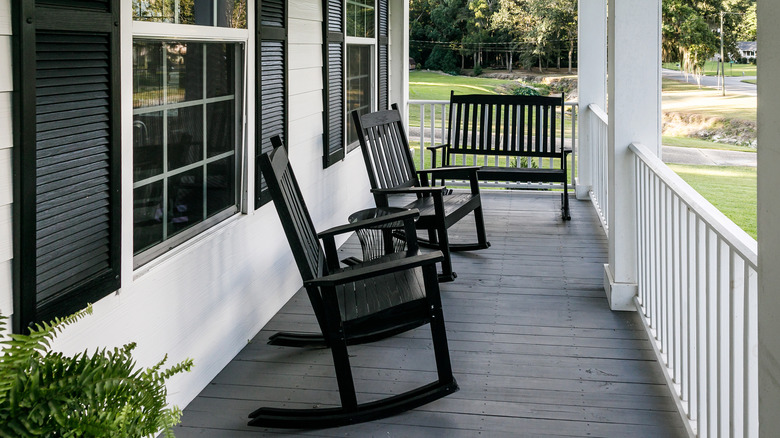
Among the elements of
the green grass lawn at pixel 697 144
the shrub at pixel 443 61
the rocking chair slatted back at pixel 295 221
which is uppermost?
the shrub at pixel 443 61

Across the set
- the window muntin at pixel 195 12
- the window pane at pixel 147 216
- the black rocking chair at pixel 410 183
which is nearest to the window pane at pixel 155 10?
A: the window muntin at pixel 195 12

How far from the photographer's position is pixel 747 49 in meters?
2.24

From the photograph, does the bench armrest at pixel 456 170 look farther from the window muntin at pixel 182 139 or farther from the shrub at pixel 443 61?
the shrub at pixel 443 61

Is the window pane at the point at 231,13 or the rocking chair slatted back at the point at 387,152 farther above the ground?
the window pane at the point at 231,13

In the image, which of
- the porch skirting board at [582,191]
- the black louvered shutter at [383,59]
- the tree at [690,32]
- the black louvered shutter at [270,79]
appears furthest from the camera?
the porch skirting board at [582,191]

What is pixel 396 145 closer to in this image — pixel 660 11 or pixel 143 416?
pixel 660 11

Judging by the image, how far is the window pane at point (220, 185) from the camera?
129 inches

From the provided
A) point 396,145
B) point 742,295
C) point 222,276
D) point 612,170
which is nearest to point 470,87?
point 396,145

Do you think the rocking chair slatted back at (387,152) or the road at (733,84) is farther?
the rocking chair slatted back at (387,152)

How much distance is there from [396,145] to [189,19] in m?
2.75

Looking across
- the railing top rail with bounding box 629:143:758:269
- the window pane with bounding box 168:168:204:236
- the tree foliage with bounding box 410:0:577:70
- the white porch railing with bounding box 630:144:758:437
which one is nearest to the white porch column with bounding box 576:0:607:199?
the white porch railing with bounding box 630:144:758:437

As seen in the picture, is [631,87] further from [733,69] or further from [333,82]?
[333,82]

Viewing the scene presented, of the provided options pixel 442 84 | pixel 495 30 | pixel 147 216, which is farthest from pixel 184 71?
pixel 495 30

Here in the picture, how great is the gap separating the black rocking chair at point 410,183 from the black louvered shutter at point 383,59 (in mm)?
1134
